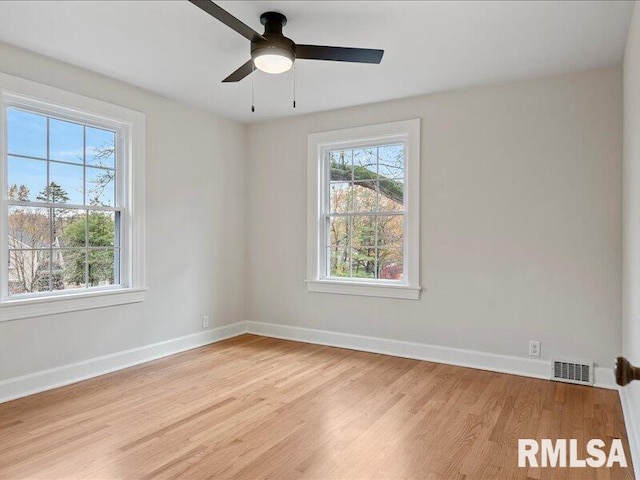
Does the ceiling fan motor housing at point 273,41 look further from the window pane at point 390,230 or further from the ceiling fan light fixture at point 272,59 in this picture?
the window pane at point 390,230

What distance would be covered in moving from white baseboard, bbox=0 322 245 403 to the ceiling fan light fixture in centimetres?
284

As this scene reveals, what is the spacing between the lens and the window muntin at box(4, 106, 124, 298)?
10.7ft

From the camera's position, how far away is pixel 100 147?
3.85 m

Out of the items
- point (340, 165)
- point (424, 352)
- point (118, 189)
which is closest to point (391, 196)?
point (340, 165)

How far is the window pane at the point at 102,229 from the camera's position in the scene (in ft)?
12.4

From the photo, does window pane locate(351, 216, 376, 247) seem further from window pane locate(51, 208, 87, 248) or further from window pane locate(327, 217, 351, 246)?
window pane locate(51, 208, 87, 248)

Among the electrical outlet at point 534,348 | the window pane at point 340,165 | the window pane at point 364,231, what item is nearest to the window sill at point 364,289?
the window pane at point 364,231

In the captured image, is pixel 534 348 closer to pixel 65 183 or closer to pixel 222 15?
pixel 222 15

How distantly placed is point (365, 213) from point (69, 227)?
2.82 m

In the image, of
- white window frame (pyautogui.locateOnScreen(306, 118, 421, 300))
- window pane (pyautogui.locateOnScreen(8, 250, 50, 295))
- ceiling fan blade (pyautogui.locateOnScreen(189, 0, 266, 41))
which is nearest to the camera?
ceiling fan blade (pyautogui.locateOnScreen(189, 0, 266, 41))

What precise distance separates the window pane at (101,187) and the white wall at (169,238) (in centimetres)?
33

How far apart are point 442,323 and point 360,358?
876 mm

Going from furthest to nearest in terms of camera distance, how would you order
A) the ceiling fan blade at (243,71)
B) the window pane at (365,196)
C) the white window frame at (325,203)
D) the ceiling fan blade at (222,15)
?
the window pane at (365,196) → the white window frame at (325,203) → the ceiling fan blade at (243,71) → the ceiling fan blade at (222,15)

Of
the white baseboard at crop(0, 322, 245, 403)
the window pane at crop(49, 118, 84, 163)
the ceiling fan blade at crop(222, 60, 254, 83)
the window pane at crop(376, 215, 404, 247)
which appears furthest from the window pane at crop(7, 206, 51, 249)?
the window pane at crop(376, 215, 404, 247)
